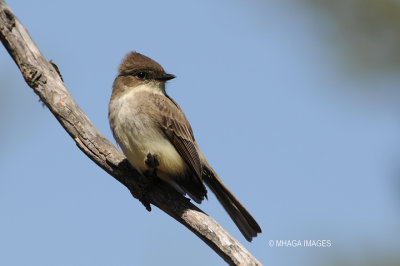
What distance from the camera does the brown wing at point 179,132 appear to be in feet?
18.2

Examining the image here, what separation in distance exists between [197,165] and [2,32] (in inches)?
89.2

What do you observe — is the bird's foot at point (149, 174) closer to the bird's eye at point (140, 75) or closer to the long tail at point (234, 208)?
the long tail at point (234, 208)

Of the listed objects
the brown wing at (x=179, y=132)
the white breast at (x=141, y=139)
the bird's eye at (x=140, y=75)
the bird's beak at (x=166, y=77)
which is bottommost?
the white breast at (x=141, y=139)

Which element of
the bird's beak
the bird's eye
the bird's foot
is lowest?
the bird's foot

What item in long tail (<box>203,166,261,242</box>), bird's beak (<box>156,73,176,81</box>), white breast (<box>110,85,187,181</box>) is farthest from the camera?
bird's beak (<box>156,73,176,81</box>)

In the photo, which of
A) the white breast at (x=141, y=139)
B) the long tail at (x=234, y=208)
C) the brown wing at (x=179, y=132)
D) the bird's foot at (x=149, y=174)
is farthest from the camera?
the long tail at (x=234, y=208)

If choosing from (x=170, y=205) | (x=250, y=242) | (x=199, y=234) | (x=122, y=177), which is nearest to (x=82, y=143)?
(x=122, y=177)

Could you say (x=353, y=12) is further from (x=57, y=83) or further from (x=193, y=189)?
Result: (x=57, y=83)

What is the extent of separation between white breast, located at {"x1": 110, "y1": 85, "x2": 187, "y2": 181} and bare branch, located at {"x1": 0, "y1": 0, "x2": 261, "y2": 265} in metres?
0.14

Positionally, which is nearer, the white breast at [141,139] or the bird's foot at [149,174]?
the bird's foot at [149,174]

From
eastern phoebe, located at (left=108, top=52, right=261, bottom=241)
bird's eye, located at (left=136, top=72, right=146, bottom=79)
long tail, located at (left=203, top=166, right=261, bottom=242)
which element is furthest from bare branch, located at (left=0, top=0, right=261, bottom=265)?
bird's eye, located at (left=136, top=72, right=146, bottom=79)

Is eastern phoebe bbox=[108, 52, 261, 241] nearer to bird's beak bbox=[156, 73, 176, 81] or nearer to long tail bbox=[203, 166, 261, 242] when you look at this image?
long tail bbox=[203, 166, 261, 242]

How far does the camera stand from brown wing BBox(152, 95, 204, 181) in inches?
218

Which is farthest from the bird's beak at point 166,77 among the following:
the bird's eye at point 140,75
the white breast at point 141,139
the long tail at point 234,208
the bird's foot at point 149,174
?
the bird's foot at point 149,174
